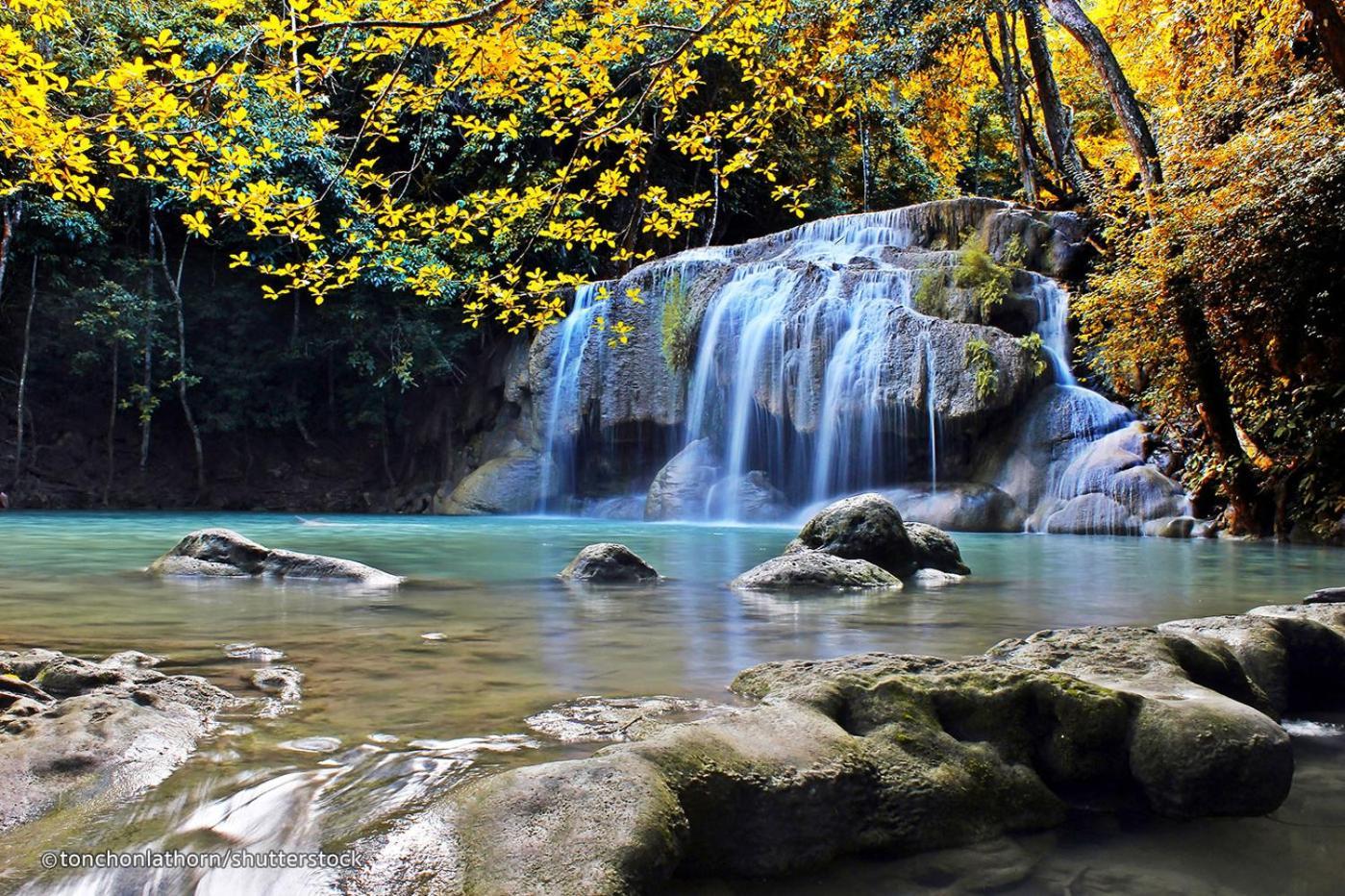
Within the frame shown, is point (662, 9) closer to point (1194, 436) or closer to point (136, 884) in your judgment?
point (1194, 436)

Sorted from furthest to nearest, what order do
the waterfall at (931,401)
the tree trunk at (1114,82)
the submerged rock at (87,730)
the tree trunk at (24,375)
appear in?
the tree trunk at (24,375), the waterfall at (931,401), the tree trunk at (1114,82), the submerged rock at (87,730)

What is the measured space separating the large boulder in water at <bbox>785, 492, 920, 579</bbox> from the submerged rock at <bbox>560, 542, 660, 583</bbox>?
3.93ft

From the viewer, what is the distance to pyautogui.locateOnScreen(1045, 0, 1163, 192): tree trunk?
9.55 metres

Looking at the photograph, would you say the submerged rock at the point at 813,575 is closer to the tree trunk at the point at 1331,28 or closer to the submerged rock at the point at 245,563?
the submerged rock at the point at 245,563

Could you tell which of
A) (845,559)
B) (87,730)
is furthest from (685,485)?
(87,730)

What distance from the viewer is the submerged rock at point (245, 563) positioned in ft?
21.6

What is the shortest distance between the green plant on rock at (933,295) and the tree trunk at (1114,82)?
4.74m

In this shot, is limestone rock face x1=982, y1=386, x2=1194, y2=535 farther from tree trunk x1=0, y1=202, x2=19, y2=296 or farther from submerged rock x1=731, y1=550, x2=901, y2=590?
tree trunk x1=0, y1=202, x2=19, y2=296

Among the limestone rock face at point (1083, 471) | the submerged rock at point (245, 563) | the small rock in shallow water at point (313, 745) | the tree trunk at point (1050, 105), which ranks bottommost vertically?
the small rock in shallow water at point (313, 745)

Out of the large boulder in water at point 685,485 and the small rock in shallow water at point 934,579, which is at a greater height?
the large boulder in water at point 685,485

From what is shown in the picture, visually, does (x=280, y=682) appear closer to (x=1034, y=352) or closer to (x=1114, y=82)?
(x=1114, y=82)

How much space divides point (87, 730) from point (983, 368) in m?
12.3

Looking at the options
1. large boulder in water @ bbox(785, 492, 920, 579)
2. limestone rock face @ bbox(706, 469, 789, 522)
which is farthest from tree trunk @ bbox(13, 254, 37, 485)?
large boulder in water @ bbox(785, 492, 920, 579)

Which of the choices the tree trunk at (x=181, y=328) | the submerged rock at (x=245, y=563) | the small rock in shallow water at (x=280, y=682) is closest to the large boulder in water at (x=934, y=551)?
the submerged rock at (x=245, y=563)
